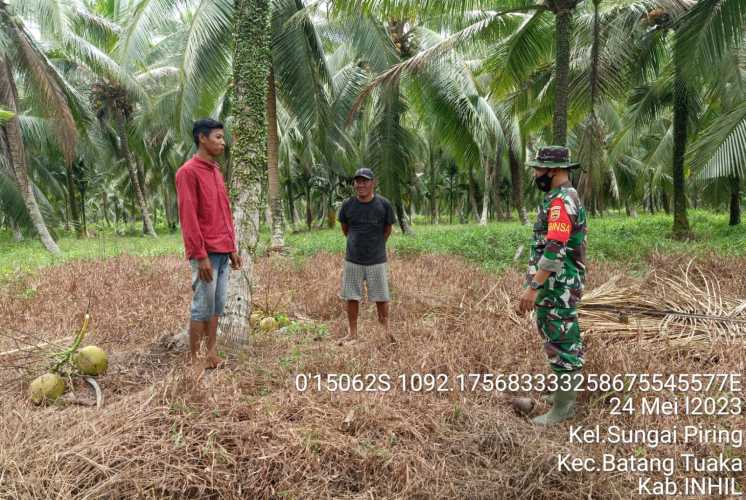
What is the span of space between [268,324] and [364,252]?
1.23 meters

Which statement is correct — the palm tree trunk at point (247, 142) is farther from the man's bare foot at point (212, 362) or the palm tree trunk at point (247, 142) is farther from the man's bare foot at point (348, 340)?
the man's bare foot at point (348, 340)

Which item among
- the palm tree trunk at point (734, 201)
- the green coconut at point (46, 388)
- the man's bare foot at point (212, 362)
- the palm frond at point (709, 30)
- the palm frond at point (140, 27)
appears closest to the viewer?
the green coconut at point (46, 388)

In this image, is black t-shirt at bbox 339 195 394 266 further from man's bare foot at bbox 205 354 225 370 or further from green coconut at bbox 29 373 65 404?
green coconut at bbox 29 373 65 404

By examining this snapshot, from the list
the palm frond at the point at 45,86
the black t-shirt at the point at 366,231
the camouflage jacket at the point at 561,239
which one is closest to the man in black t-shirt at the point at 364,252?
the black t-shirt at the point at 366,231

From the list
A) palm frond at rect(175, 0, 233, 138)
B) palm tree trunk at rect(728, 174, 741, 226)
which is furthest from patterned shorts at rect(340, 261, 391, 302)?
palm tree trunk at rect(728, 174, 741, 226)

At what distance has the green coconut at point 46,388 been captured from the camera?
3123mm

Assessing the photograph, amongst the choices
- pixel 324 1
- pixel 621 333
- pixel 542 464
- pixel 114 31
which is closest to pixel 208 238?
pixel 542 464

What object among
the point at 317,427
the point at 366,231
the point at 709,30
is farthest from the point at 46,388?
the point at 709,30

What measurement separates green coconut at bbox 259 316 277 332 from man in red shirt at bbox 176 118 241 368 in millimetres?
1100

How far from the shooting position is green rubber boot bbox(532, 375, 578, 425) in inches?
118

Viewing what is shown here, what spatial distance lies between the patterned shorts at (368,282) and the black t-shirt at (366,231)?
6 centimetres

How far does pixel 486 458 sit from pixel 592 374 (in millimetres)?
1227

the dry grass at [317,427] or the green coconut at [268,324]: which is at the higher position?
the green coconut at [268,324]

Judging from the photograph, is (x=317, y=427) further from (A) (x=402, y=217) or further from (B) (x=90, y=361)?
(A) (x=402, y=217)
